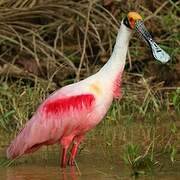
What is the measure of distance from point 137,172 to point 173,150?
1.82 feet

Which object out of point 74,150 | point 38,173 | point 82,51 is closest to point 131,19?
point 74,150

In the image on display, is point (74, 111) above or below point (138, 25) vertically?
below

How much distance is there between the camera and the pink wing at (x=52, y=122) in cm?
765

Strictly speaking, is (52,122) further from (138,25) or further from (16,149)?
(138,25)

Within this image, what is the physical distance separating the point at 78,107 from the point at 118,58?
0.55 metres

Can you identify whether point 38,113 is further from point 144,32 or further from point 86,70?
point 86,70

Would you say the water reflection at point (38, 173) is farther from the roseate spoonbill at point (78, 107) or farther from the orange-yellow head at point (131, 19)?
the orange-yellow head at point (131, 19)

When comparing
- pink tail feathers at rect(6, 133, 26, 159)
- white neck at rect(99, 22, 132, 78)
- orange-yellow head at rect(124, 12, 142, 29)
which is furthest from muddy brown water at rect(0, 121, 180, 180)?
orange-yellow head at rect(124, 12, 142, 29)

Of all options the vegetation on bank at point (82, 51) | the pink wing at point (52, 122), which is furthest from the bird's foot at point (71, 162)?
the vegetation on bank at point (82, 51)

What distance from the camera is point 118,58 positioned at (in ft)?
25.1

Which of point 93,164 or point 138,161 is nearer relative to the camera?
point 138,161

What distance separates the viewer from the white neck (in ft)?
25.0

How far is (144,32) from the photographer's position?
779 cm

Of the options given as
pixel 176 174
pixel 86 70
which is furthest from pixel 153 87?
pixel 176 174
